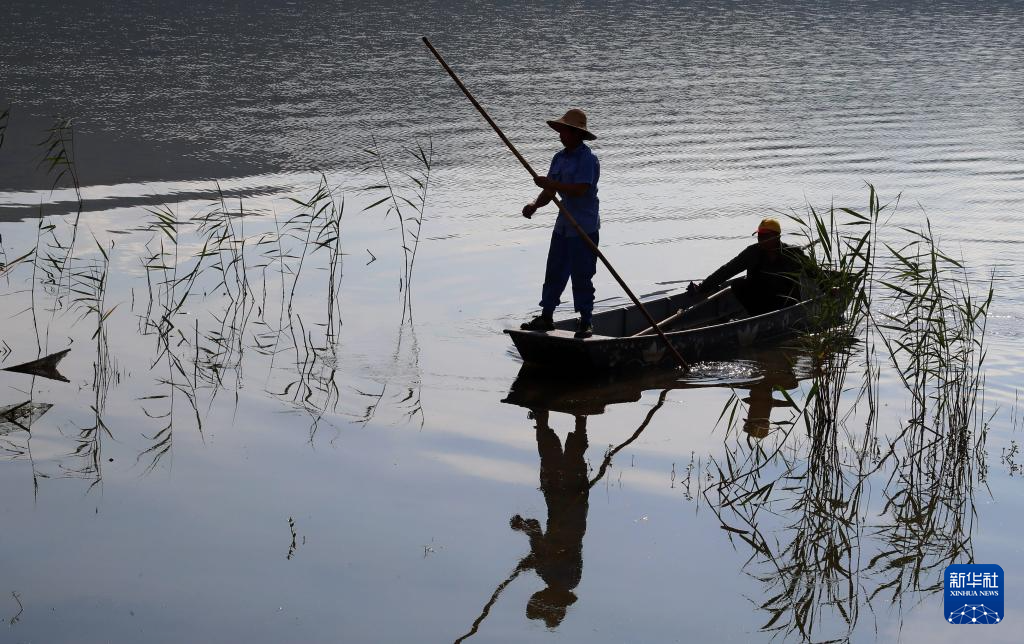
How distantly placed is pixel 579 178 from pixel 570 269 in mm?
650

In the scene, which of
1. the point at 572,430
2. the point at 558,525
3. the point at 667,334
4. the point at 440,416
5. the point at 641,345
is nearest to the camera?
the point at 558,525

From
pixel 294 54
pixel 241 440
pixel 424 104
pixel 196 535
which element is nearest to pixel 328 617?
pixel 196 535

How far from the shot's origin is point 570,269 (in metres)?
8.21

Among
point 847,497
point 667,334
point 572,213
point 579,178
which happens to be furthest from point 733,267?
point 847,497

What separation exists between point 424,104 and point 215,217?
8202 mm

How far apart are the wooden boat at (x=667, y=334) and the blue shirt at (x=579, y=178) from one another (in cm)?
71

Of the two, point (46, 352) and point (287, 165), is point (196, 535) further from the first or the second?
point (287, 165)

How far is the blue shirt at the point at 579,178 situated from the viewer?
7.88 meters

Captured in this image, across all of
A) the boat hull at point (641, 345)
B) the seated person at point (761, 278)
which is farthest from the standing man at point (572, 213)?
the seated person at point (761, 278)

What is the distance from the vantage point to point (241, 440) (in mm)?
6941

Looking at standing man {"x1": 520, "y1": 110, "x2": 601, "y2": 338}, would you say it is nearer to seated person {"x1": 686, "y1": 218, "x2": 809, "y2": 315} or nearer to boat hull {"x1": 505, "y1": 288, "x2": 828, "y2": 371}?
boat hull {"x1": 505, "y1": 288, "x2": 828, "y2": 371}

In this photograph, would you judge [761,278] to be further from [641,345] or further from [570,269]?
[570,269]

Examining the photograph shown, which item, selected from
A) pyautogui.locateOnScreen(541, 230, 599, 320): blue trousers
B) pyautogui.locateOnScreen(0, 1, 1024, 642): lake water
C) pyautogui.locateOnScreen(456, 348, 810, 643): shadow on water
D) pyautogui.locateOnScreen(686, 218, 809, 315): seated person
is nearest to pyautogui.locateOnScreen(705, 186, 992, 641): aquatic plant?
pyautogui.locateOnScreen(0, 1, 1024, 642): lake water

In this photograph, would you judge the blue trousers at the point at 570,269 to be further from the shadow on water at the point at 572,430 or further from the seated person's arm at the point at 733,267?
the seated person's arm at the point at 733,267
